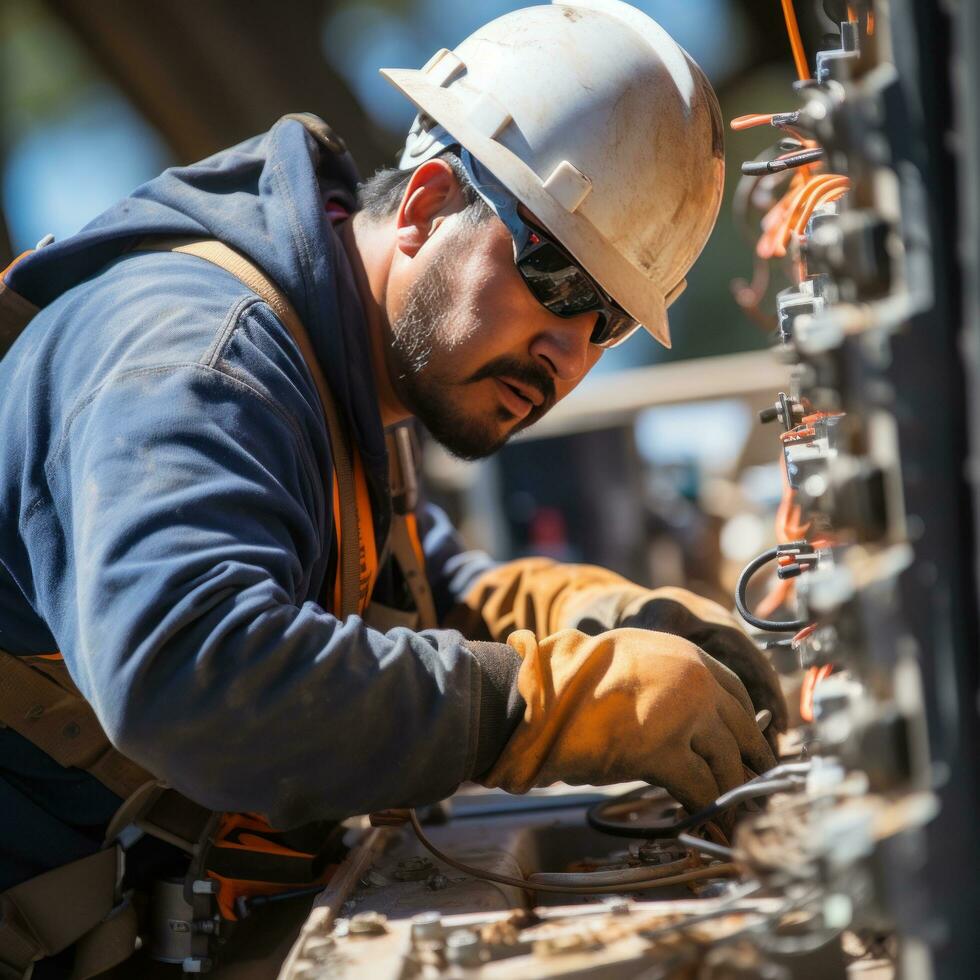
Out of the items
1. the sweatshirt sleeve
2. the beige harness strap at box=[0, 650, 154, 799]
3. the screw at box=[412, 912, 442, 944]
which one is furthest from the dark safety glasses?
the screw at box=[412, 912, 442, 944]

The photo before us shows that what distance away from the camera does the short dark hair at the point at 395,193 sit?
7.14ft

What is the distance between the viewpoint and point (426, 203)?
2.26 m

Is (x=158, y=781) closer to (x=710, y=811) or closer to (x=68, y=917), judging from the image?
(x=68, y=917)

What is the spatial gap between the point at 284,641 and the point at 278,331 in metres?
0.59

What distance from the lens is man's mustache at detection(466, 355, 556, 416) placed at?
2.21 m

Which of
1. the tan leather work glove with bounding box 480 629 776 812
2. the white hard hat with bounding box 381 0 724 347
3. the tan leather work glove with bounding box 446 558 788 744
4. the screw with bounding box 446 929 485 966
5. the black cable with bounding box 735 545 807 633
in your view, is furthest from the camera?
the tan leather work glove with bounding box 446 558 788 744

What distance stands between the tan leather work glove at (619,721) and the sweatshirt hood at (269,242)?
0.59 metres

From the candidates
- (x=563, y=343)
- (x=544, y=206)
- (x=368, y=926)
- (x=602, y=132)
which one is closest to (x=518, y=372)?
(x=563, y=343)

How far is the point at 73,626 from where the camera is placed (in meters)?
1.56

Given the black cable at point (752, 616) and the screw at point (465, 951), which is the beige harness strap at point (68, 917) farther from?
the black cable at point (752, 616)

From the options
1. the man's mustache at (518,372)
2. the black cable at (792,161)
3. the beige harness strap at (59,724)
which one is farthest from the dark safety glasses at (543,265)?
the beige harness strap at (59,724)

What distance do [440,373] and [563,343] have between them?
246 millimetres

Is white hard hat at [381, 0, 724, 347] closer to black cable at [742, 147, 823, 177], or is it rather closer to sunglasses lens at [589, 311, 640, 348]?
sunglasses lens at [589, 311, 640, 348]

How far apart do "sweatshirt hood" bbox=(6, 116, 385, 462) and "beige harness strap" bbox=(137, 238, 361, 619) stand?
2 centimetres
